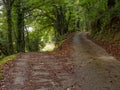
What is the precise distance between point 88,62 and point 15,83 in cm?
506

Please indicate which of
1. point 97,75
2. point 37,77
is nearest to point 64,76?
point 37,77

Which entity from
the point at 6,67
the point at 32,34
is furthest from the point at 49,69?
the point at 32,34

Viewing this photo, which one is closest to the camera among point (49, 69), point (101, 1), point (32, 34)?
point (49, 69)

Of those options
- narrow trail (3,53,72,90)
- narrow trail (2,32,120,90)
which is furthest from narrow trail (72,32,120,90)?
narrow trail (3,53,72,90)

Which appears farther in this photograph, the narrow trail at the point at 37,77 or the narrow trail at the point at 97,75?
the narrow trail at the point at 37,77

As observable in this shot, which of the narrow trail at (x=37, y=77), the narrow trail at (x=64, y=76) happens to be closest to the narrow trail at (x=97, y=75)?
the narrow trail at (x=64, y=76)

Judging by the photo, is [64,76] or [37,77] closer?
[37,77]

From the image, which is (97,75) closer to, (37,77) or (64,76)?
(64,76)

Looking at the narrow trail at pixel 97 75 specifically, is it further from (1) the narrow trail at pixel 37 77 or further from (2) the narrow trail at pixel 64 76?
(1) the narrow trail at pixel 37 77

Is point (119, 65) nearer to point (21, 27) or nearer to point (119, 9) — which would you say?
point (119, 9)

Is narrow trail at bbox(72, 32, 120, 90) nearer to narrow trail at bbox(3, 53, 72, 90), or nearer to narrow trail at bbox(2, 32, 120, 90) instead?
narrow trail at bbox(2, 32, 120, 90)

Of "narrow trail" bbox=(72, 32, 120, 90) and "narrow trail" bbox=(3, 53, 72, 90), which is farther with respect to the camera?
"narrow trail" bbox=(3, 53, 72, 90)

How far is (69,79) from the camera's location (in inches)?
367

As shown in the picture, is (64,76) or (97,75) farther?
(64,76)
